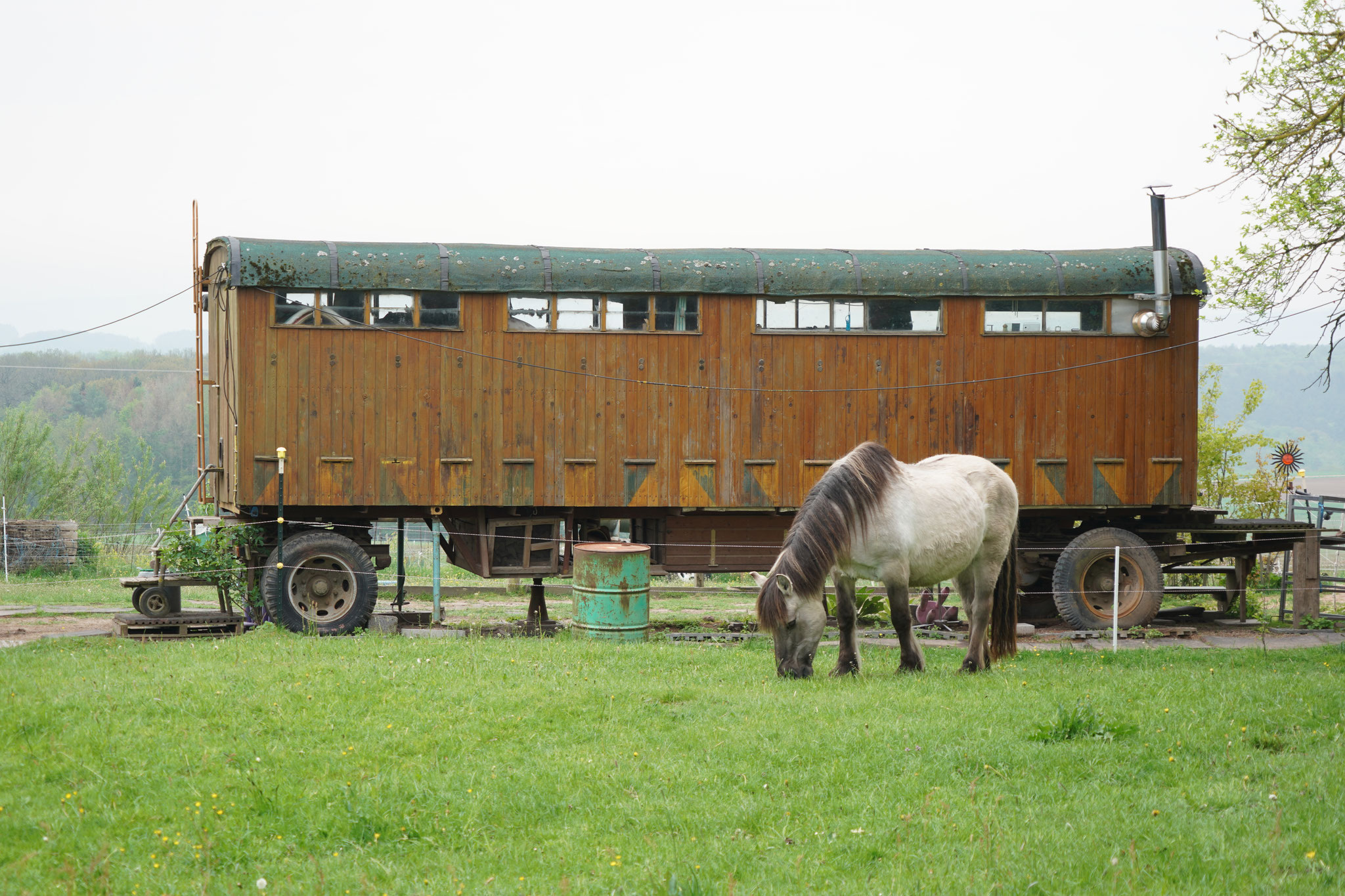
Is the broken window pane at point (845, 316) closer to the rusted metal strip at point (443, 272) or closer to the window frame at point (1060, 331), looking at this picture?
the window frame at point (1060, 331)

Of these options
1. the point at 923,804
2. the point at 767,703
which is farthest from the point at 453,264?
the point at 923,804

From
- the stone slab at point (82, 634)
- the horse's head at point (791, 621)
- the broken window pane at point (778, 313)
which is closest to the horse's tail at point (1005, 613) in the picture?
the horse's head at point (791, 621)

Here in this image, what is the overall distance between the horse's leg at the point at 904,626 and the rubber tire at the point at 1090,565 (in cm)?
497

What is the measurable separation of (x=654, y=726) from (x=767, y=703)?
0.97 m

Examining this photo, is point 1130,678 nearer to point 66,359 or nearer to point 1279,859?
point 1279,859

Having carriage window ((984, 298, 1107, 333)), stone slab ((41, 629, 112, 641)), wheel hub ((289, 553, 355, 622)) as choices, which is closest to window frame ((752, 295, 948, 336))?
carriage window ((984, 298, 1107, 333))

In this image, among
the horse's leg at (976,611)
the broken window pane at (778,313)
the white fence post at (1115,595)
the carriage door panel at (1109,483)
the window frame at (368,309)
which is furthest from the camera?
the carriage door panel at (1109,483)

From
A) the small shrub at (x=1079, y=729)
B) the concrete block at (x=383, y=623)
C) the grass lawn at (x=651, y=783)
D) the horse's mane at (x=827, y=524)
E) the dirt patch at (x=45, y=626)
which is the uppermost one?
the horse's mane at (x=827, y=524)

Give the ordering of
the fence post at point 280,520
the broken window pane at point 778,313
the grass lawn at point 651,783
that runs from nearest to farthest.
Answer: the grass lawn at point 651,783
the fence post at point 280,520
the broken window pane at point 778,313

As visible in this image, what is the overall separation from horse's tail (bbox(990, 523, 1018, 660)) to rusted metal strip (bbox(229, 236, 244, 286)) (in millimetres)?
9001

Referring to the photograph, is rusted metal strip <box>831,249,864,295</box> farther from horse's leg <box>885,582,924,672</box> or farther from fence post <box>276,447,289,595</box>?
fence post <box>276,447,289,595</box>

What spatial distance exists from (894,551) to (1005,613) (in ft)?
6.31

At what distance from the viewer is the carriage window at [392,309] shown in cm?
1302

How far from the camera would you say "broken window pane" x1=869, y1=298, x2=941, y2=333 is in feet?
45.4
